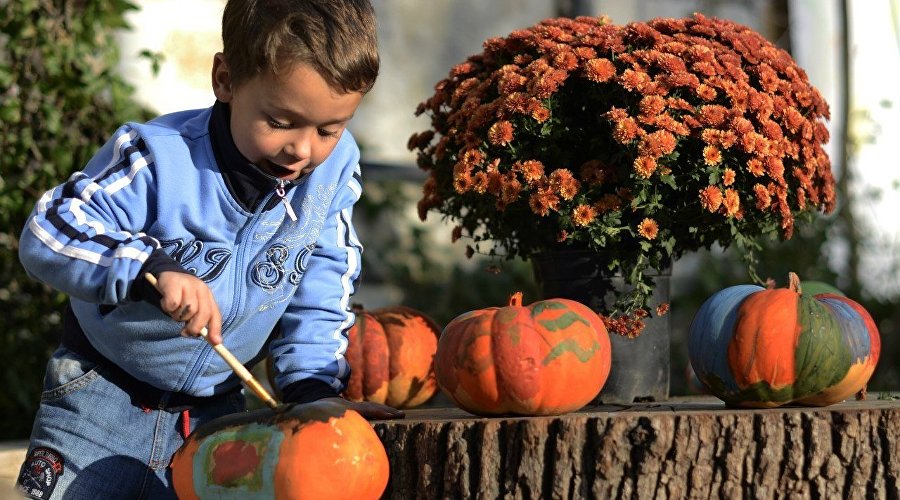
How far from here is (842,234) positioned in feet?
20.4

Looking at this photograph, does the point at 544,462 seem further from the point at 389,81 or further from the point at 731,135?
the point at 389,81

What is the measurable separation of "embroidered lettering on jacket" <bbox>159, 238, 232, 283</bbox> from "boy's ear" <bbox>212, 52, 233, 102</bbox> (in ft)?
1.09

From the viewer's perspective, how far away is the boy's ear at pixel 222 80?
2420mm

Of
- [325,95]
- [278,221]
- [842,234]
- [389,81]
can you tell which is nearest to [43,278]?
[278,221]

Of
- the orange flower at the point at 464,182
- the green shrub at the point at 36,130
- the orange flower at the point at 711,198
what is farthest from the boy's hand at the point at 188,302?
the green shrub at the point at 36,130

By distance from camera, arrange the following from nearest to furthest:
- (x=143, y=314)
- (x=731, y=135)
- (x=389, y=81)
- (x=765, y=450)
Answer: (x=765, y=450)
(x=143, y=314)
(x=731, y=135)
(x=389, y=81)

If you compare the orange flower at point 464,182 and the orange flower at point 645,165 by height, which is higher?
the orange flower at point 645,165

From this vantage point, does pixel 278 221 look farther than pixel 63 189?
Yes

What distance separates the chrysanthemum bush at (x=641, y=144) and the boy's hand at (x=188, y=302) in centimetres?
A: 87

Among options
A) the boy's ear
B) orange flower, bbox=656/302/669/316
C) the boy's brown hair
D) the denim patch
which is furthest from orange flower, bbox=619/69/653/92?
the denim patch

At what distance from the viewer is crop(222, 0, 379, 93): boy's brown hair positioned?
7.41 feet

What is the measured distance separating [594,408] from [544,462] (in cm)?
50

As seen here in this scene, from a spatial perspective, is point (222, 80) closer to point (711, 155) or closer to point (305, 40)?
point (305, 40)

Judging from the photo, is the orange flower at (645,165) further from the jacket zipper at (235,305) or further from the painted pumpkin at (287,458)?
the painted pumpkin at (287,458)
